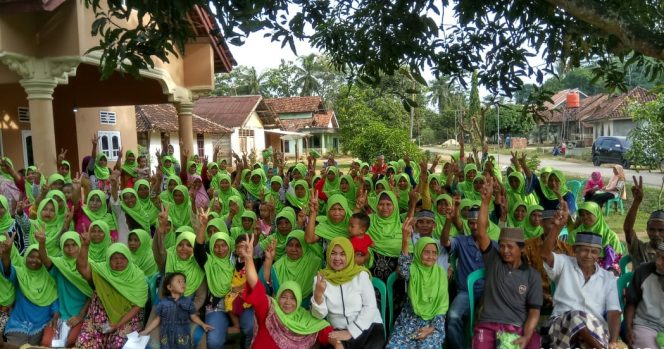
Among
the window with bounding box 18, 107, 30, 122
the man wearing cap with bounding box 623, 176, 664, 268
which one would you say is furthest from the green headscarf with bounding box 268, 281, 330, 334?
the window with bounding box 18, 107, 30, 122

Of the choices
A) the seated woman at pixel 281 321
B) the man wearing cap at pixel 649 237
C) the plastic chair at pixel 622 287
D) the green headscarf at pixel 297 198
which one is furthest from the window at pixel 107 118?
the plastic chair at pixel 622 287

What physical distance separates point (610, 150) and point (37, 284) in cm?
2452

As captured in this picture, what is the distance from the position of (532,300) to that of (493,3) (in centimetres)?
213

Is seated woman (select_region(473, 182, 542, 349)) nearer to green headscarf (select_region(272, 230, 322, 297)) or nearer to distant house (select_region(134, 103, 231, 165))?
green headscarf (select_region(272, 230, 322, 297))

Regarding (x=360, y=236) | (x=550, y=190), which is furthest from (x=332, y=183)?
(x=360, y=236)

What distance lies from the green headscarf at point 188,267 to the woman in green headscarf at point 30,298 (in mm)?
925

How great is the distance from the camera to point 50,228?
512cm

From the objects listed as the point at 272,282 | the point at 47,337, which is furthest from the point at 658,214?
the point at 47,337

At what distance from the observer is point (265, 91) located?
55.0 m

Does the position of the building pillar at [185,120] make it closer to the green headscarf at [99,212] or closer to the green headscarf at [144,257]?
the green headscarf at [99,212]

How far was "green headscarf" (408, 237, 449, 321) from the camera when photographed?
3.83m

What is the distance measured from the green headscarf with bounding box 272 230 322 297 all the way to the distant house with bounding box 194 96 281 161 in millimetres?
24597

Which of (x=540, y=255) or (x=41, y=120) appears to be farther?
(x=41, y=120)

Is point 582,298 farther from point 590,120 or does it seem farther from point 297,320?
point 590,120
